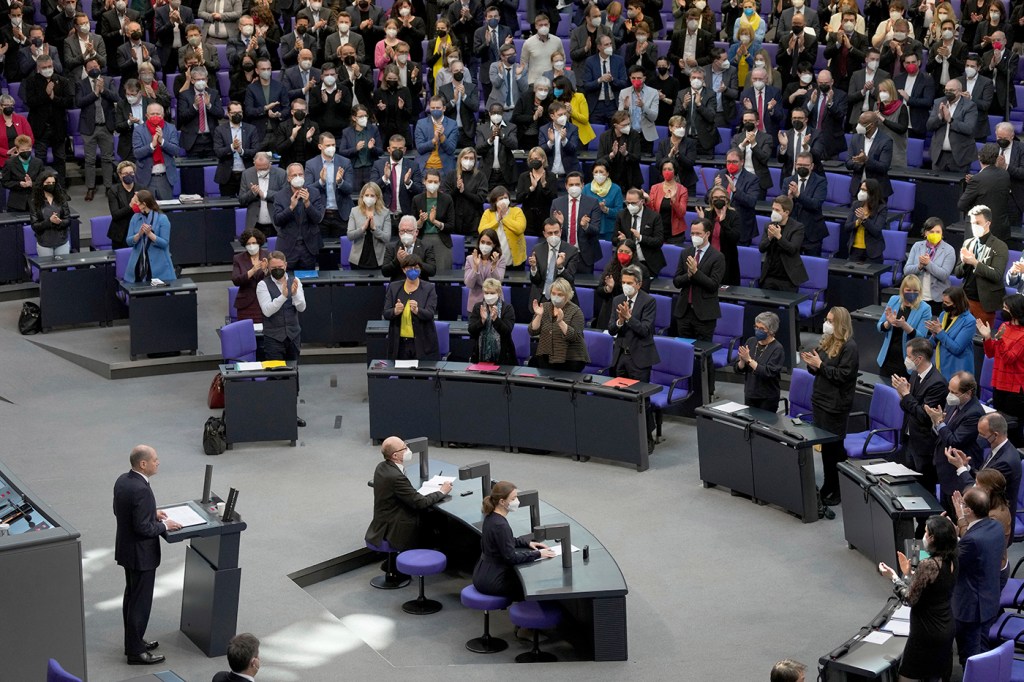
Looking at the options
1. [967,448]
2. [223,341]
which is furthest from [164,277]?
[967,448]

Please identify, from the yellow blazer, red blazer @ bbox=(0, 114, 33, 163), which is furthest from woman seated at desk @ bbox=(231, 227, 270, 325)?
red blazer @ bbox=(0, 114, 33, 163)

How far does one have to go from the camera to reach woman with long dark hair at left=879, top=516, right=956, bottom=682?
858cm

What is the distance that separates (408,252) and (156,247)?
2991mm

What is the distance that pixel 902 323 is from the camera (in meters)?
13.4

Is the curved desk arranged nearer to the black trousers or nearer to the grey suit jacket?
the black trousers

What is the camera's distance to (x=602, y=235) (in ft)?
58.5

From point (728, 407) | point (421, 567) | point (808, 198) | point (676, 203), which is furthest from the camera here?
point (676, 203)

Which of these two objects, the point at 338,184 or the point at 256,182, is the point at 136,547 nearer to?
the point at 256,182

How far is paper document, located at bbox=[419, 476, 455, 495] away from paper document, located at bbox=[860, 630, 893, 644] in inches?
152

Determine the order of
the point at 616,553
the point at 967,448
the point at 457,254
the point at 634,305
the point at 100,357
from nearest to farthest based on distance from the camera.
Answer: the point at 967,448
the point at 616,553
the point at 634,305
the point at 100,357
the point at 457,254

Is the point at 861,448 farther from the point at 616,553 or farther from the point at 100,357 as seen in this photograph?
the point at 100,357

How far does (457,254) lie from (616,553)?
6.52 meters

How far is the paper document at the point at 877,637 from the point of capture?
913 cm

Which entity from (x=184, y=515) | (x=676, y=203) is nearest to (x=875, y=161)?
(x=676, y=203)
